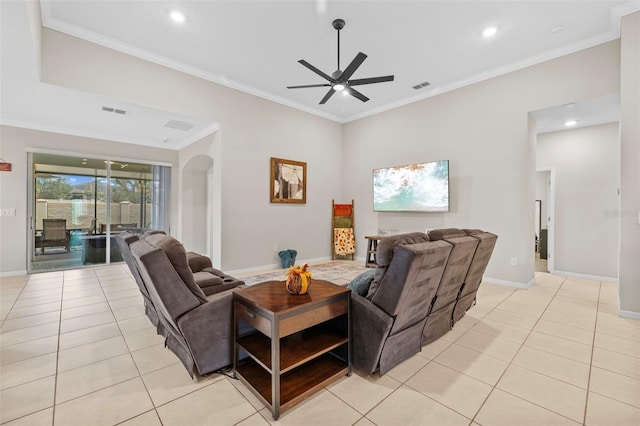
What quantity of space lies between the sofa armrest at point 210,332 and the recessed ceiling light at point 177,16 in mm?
3301

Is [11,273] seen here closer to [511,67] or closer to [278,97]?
[278,97]

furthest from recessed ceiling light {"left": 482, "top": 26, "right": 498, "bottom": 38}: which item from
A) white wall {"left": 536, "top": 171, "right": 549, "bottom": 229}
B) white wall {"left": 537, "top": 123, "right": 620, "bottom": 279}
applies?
white wall {"left": 536, "top": 171, "right": 549, "bottom": 229}

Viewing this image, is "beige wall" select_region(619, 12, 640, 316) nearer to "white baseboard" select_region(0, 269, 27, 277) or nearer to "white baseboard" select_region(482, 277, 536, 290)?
"white baseboard" select_region(482, 277, 536, 290)

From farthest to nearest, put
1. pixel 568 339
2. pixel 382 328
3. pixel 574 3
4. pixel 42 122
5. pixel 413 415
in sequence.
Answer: pixel 42 122 < pixel 574 3 < pixel 568 339 < pixel 382 328 < pixel 413 415

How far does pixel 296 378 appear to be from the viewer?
1.90m

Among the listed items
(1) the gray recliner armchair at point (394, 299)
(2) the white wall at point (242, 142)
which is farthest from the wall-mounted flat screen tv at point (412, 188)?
(1) the gray recliner armchair at point (394, 299)

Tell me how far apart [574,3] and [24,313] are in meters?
7.19

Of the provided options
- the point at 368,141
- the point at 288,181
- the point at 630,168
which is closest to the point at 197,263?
the point at 288,181

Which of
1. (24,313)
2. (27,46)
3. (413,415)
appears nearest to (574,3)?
(413,415)

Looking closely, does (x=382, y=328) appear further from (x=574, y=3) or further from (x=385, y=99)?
(x=385, y=99)

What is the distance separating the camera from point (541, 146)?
5688 millimetres

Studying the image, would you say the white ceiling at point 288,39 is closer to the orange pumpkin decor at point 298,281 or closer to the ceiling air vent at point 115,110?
the ceiling air vent at point 115,110

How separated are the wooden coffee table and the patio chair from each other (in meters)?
5.89

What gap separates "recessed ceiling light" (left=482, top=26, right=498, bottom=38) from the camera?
361 centimetres
